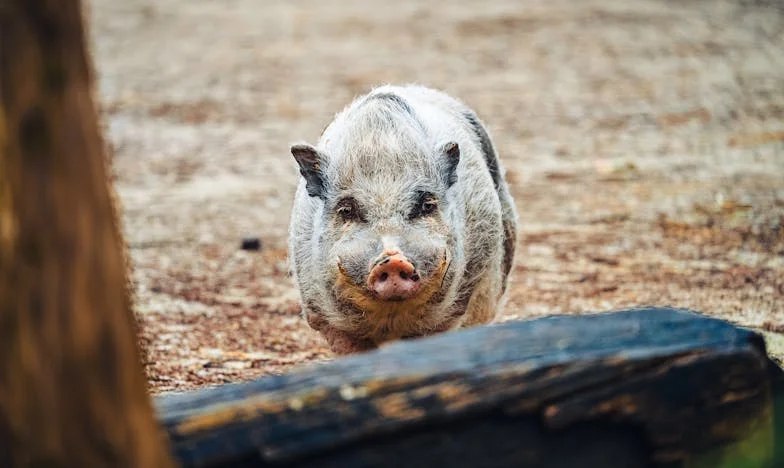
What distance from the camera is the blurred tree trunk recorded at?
2.21 meters

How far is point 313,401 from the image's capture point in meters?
2.80

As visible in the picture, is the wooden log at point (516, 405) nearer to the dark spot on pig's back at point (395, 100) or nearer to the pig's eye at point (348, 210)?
the pig's eye at point (348, 210)

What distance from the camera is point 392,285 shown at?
490 centimetres

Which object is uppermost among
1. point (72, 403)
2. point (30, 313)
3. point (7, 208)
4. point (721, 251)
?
point (7, 208)

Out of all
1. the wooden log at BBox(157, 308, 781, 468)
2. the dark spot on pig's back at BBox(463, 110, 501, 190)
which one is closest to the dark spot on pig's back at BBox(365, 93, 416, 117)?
the dark spot on pig's back at BBox(463, 110, 501, 190)

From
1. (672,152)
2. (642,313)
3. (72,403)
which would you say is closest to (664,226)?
(672,152)

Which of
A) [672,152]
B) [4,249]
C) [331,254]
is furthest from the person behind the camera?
[672,152]

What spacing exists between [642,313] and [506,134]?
9.19 m

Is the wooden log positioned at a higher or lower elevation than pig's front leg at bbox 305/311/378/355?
higher

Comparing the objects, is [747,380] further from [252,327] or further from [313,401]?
[252,327]

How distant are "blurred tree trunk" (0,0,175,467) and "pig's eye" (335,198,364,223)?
9.83 ft

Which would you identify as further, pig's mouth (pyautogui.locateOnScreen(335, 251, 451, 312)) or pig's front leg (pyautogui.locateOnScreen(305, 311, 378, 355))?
pig's front leg (pyautogui.locateOnScreen(305, 311, 378, 355))

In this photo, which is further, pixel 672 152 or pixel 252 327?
pixel 672 152

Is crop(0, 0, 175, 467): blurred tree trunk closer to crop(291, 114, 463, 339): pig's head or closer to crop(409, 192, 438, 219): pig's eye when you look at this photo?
crop(291, 114, 463, 339): pig's head
